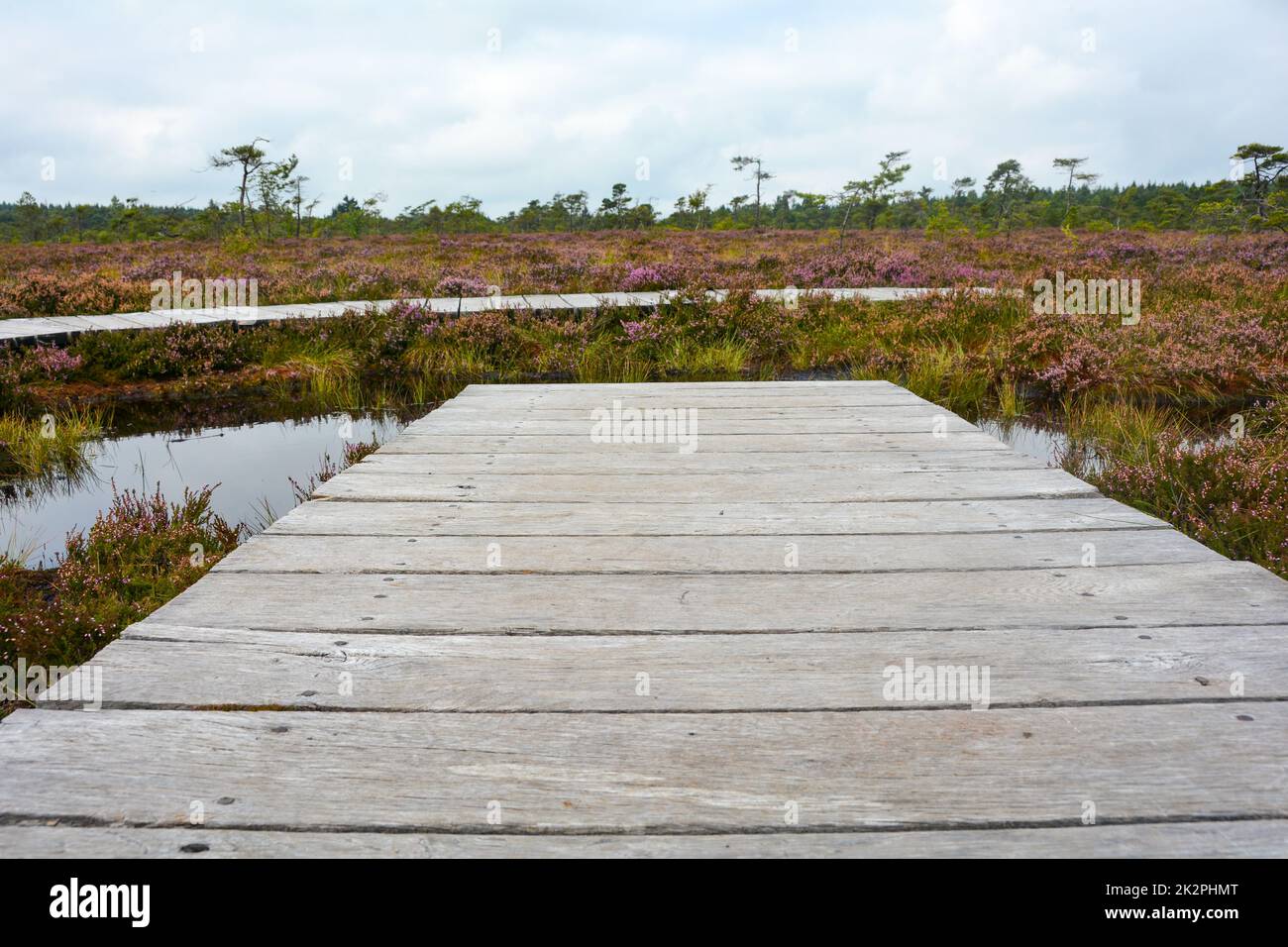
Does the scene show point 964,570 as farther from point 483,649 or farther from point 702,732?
point 483,649

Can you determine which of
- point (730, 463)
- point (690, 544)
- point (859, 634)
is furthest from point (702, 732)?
point (730, 463)

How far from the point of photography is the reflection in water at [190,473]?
4617 mm

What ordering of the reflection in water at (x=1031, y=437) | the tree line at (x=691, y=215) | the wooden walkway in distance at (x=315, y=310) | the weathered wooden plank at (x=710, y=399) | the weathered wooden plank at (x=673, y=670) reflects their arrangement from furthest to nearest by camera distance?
the tree line at (x=691, y=215) < the wooden walkway in distance at (x=315, y=310) < the reflection in water at (x=1031, y=437) < the weathered wooden plank at (x=710, y=399) < the weathered wooden plank at (x=673, y=670)

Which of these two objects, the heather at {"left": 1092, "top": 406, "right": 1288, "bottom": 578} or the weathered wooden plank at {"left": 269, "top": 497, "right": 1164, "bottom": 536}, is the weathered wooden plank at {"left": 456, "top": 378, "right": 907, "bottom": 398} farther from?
the weathered wooden plank at {"left": 269, "top": 497, "right": 1164, "bottom": 536}

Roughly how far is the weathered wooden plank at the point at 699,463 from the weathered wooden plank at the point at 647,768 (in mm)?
1900

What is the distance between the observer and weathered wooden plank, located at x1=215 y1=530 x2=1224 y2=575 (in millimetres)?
2318

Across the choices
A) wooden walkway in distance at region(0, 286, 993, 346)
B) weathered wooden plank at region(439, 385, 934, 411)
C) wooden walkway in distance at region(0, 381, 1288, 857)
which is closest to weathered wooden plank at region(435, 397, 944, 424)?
weathered wooden plank at region(439, 385, 934, 411)

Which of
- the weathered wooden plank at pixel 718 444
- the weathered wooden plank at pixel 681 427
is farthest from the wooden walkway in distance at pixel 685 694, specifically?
the weathered wooden plank at pixel 681 427

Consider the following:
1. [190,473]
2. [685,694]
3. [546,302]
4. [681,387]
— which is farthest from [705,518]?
[546,302]

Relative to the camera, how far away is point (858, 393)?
529 centimetres

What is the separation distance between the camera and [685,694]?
64.2 inches

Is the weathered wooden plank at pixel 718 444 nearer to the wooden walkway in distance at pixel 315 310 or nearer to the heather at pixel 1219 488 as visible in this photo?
the heather at pixel 1219 488

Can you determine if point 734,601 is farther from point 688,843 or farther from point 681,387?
point 681,387
